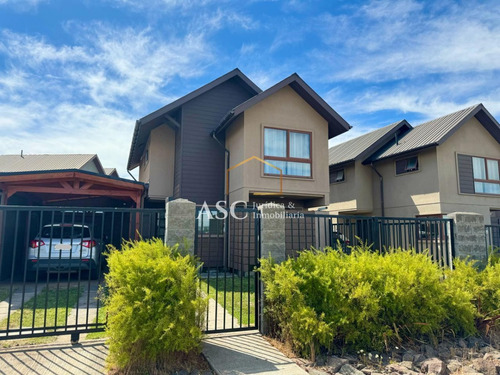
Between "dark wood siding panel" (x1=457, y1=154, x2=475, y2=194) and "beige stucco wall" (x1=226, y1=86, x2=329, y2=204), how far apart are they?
253 inches

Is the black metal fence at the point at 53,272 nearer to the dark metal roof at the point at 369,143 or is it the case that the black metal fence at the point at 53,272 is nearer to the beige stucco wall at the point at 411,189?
the dark metal roof at the point at 369,143

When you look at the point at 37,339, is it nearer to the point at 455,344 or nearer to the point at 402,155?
the point at 455,344

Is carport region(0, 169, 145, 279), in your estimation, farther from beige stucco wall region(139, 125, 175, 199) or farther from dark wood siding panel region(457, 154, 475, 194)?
dark wood siding panel region(457, 154, 475, 194)

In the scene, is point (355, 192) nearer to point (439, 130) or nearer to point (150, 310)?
point (439, 130)

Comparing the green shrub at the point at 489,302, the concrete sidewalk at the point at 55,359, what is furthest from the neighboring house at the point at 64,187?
the green shrub at the point at 489,302

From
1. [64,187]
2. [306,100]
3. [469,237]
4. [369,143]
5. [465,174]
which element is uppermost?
[306,100]

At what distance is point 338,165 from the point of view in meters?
16.7

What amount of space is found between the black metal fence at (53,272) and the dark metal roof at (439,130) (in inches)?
438

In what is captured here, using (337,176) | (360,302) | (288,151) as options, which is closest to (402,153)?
(337,176)

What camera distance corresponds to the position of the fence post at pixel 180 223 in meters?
4.70

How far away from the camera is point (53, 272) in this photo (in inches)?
352

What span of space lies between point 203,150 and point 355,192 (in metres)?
Answer: 8.07

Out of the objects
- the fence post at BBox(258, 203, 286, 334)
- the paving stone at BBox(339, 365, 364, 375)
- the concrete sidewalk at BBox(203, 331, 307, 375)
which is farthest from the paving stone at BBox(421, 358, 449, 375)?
the fence post at BBox(258, 203, 286, 334)

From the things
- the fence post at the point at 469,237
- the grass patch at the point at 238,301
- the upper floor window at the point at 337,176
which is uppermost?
the upper floor window at the point at 337,176
